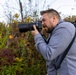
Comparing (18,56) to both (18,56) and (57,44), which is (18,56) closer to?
(18,56)

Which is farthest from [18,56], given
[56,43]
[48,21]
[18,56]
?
[56,43]

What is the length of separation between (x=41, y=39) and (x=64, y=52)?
311 millimetres

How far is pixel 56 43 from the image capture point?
4.12 meters

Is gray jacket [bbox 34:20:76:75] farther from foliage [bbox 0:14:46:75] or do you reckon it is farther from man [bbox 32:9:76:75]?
foliage [bbox 0:14:46:75]

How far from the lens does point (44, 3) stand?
26.3ft

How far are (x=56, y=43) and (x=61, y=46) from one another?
0.07 meters

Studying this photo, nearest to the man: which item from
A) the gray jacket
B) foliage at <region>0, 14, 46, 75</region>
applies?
the gray jacket

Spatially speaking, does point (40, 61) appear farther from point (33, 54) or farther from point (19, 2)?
point (19, 2)

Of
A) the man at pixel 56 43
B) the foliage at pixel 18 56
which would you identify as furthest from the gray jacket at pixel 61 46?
the foliage at pixel 18 56

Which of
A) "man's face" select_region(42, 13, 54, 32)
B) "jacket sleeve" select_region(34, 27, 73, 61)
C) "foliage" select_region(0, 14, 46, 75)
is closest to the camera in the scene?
"jacket sleeve" select_region(34, 27, 73, 61)

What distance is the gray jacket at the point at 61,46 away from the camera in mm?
4117

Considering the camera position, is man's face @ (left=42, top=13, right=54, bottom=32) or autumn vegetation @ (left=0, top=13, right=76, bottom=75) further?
autumn vegetation @ (left=0, top=13, right=76, bottom=75)

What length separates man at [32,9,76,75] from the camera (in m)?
4.12

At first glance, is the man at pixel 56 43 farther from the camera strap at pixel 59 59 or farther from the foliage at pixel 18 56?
the foliage at pixel 18 56
